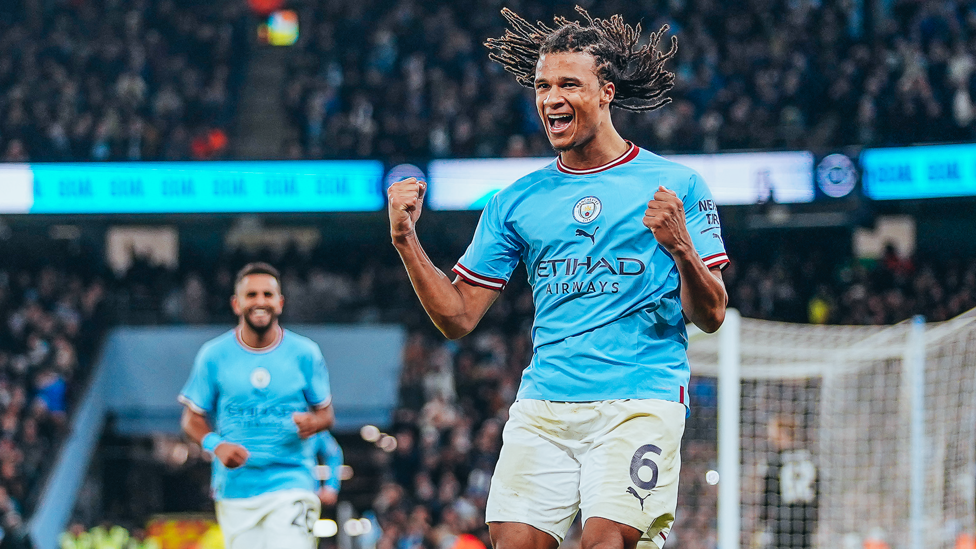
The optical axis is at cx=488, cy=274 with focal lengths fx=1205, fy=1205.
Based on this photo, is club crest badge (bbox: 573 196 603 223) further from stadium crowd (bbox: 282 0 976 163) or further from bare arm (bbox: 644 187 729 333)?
stadium crowd (bbox: 282 0 976 163)

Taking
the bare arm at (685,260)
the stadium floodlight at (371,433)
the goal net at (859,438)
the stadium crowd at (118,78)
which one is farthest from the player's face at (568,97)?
the stadium crowd at (118,78)

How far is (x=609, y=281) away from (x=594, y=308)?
10 centimetres

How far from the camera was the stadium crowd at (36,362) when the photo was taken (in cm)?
1652

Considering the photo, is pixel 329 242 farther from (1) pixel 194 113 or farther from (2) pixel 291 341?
(2) pixel 291 341

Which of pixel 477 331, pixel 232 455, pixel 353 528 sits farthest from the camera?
pixel 477 331

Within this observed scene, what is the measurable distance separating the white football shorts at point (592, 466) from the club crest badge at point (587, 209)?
1.90ft

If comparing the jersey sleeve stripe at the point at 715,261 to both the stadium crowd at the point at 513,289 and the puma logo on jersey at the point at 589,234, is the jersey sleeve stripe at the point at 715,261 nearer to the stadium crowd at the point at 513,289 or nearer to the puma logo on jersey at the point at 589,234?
the puma logo on jersey at the point at 589,234

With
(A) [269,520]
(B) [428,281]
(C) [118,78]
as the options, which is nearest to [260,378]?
(A) [269,520]

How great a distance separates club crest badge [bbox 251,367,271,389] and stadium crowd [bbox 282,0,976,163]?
1288 cm

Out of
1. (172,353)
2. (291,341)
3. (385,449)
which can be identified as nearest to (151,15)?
(172,353)

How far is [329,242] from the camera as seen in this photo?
23.2 m

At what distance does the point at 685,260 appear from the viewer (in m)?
3.47

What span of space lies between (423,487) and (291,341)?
802 cm

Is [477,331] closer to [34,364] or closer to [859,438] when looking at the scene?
[34,364]
